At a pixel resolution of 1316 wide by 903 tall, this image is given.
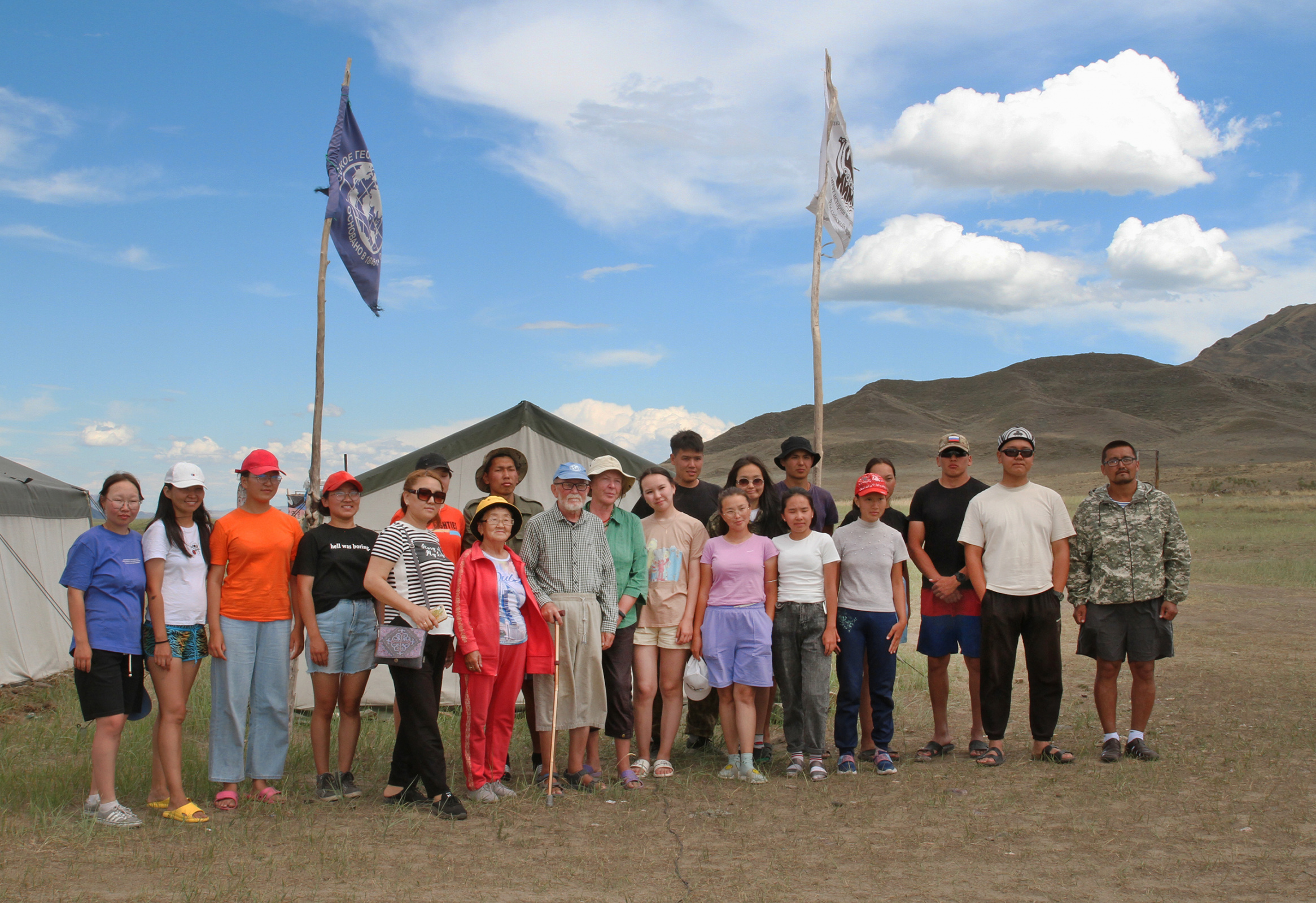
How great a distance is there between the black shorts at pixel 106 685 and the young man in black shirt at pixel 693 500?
273 cm

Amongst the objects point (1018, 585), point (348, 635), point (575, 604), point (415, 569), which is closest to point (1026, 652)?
point (1018, 585)

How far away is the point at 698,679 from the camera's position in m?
5.14

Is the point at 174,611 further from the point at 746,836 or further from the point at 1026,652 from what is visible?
the point at 1026,652

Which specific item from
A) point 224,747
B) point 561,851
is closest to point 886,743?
point 561,851

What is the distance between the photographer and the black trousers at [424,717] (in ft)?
15.0

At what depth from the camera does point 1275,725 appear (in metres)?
6.11

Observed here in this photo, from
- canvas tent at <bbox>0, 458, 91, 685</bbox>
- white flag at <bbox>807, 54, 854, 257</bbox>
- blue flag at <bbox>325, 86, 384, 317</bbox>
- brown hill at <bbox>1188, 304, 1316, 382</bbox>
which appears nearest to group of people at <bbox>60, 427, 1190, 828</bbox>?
blue flag at <bbox>325, 86, 384, 317</bbox>

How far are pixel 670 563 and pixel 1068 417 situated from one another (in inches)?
4322

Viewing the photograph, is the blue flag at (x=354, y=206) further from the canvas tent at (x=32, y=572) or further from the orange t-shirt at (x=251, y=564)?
the canvas tent at (x=32, y=572)

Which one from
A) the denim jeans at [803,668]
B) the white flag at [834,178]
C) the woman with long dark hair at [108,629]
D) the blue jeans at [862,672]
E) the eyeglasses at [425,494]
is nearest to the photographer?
the woman with long dark hair at [108,629]

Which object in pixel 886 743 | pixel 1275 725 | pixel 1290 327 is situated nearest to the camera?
pixel 886 743

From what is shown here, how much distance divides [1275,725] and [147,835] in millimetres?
6412

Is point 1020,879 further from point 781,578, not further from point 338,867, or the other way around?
point 338,867

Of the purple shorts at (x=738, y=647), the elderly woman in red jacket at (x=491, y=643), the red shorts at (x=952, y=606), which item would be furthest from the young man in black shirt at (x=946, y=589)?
the elderly woman in red jacket at (x=491, y=643)
